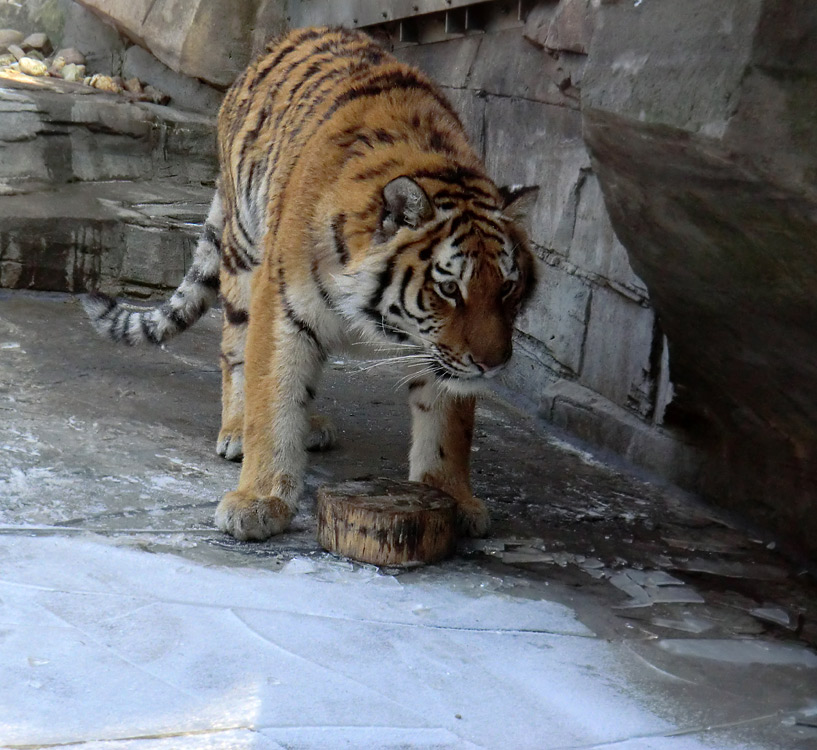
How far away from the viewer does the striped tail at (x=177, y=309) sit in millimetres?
4422

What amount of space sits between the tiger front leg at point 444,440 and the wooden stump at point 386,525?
249 millimetres

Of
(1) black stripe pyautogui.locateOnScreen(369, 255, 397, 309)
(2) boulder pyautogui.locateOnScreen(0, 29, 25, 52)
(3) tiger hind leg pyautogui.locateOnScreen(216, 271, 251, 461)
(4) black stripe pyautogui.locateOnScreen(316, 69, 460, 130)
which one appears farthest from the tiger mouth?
(2) boulder pyautogui.locateOnScreen(0, 29, 25, 52)

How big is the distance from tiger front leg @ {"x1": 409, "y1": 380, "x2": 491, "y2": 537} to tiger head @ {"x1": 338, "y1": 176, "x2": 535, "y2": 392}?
29 centimetres

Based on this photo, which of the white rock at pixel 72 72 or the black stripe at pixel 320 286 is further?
the white rock at pixel 72 72

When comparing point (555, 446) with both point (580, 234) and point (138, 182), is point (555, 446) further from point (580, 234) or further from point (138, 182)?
point (138, 182)

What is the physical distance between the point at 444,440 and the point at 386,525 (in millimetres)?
485

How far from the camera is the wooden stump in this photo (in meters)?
2.97

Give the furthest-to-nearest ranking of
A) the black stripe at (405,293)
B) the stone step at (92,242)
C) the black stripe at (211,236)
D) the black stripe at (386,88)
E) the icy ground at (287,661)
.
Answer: the stone step at (92,242) < the black stripe at (211,236) < the black stripe at (386,88) < the black stripe at (405,293) < the icy ground at (287,661)

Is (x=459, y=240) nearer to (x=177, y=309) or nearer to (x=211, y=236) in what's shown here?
(x=211, y=236)

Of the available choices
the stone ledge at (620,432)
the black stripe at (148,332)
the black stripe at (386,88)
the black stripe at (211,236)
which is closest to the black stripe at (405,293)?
the black stripe at (386,88)

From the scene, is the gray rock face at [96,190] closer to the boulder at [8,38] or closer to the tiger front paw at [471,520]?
the boulder at [8,38]

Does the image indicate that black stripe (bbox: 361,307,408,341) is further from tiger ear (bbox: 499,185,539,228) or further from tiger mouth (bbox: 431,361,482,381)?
tiger ear (bbox: 499,185,539,228)

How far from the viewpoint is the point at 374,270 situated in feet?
9.91

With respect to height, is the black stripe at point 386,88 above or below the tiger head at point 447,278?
above
